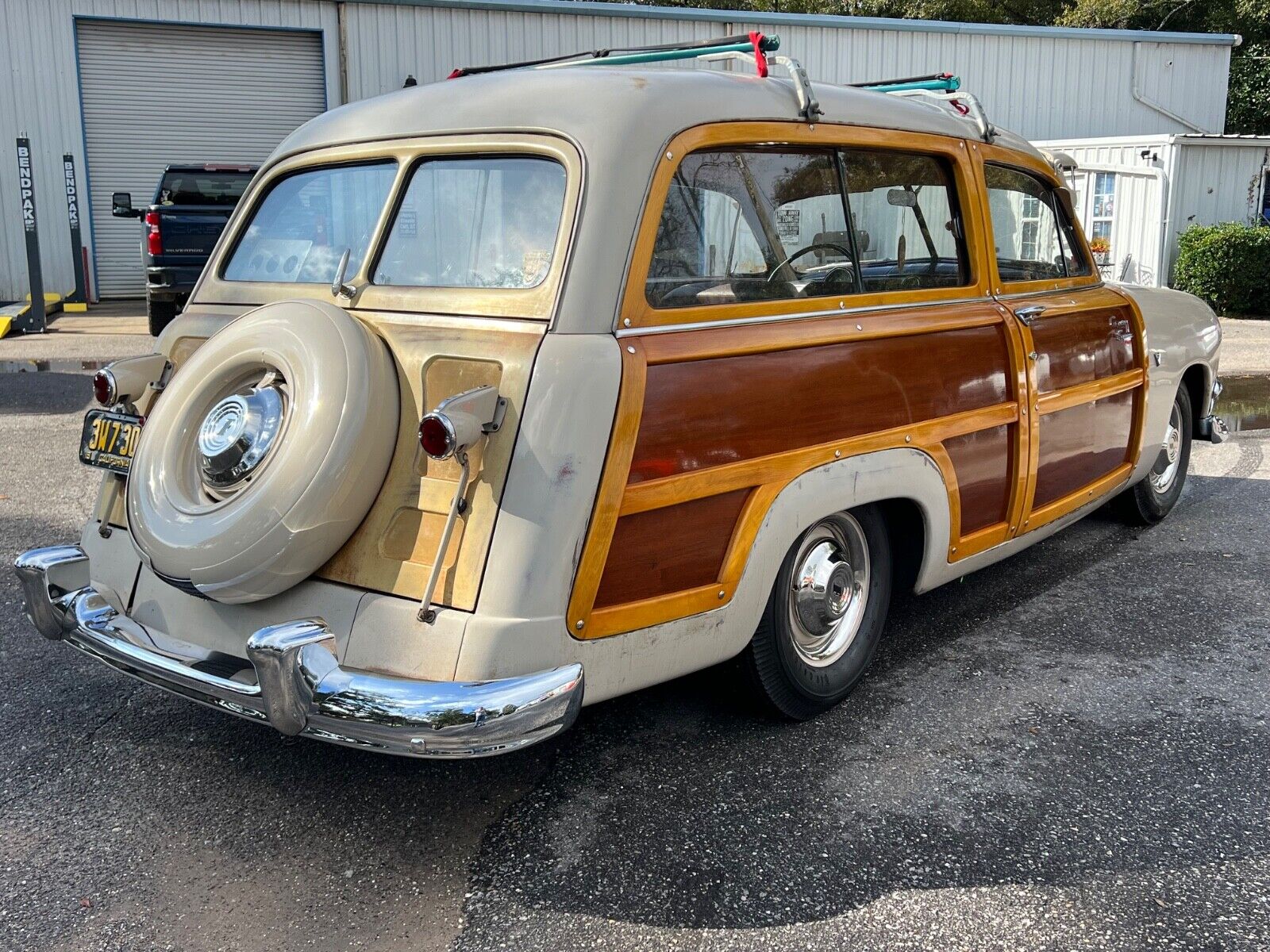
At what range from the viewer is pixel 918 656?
4098mm

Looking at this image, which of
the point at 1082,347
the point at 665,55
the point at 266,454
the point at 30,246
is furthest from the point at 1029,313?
the point at 30,246

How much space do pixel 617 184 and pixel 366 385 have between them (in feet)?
2.66

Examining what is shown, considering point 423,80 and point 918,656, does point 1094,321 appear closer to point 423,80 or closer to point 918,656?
point 918,656

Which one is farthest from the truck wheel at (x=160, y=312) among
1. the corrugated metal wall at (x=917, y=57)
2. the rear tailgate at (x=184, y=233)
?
the corrugated metal wall at (x=917, y=57)

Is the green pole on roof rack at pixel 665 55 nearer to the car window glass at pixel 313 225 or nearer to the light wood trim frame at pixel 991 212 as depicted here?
the car window glass at pixel 313 225

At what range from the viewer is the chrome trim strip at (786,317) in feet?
9.52

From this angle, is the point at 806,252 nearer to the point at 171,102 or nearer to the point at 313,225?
the point at 313,225

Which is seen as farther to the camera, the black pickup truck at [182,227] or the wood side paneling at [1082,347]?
the black pickup truck at [182,227]

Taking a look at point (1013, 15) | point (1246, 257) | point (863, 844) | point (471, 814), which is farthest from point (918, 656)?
point (1013, 15)

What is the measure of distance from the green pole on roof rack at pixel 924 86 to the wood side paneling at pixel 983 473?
1.46 meters

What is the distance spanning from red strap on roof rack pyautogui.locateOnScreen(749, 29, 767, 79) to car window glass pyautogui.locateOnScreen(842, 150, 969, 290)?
358mm

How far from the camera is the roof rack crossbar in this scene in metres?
3.47

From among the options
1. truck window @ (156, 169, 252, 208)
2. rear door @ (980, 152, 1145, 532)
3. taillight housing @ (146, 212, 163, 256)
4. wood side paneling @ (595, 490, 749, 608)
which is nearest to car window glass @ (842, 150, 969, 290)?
rear door @ (980, 152, 1145, 532)

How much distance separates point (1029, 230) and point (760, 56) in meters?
1.59
